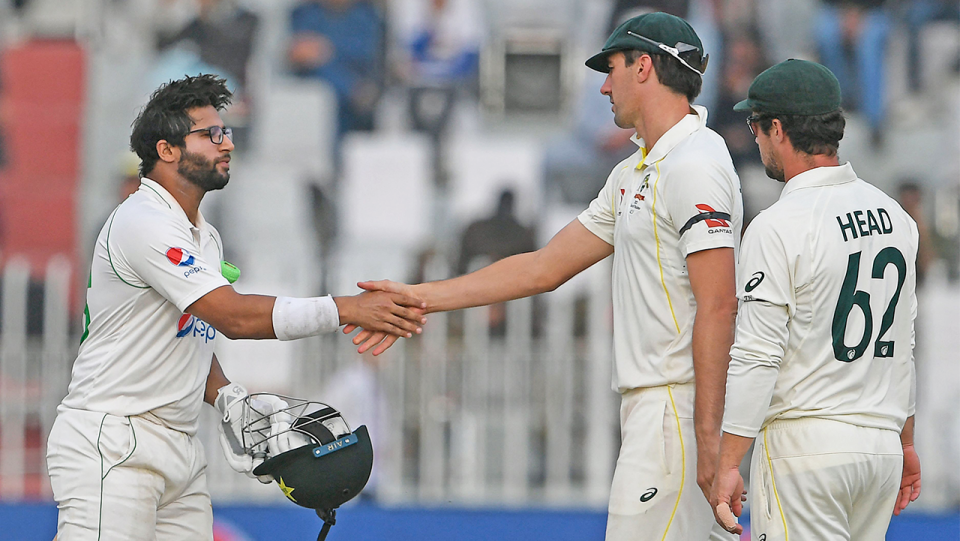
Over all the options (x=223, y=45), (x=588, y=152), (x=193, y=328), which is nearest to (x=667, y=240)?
(x=193, y=328)

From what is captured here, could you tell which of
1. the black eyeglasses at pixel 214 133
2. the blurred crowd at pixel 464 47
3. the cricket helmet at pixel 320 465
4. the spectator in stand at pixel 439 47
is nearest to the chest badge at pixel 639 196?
the cricket helmet at pixel 320 465

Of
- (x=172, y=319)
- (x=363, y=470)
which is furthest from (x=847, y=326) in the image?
(x=172, y=319)

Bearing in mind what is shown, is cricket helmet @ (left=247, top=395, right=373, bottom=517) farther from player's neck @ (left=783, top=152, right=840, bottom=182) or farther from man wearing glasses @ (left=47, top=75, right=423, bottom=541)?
player's neck @ (left=783, top=152, right=840, bottom=182)

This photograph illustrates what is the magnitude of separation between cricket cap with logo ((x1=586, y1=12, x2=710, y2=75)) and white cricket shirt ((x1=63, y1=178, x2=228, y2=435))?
1.54 m

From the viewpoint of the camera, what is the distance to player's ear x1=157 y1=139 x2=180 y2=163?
3631 mm

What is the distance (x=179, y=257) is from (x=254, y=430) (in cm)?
64

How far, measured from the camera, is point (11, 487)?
7461mm

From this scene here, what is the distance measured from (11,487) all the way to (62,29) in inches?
188

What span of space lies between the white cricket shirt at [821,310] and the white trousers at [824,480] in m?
0.05

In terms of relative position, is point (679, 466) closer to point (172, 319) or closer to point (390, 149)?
point (172, 319)

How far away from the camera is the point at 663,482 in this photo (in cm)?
322

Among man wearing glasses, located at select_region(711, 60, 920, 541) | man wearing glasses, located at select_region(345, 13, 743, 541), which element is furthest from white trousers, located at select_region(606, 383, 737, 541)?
man wearing glasses, located at select_region(711, 60, 920, 541)

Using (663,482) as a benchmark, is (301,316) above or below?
above

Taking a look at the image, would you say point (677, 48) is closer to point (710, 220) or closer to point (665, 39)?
point (665, 39)
